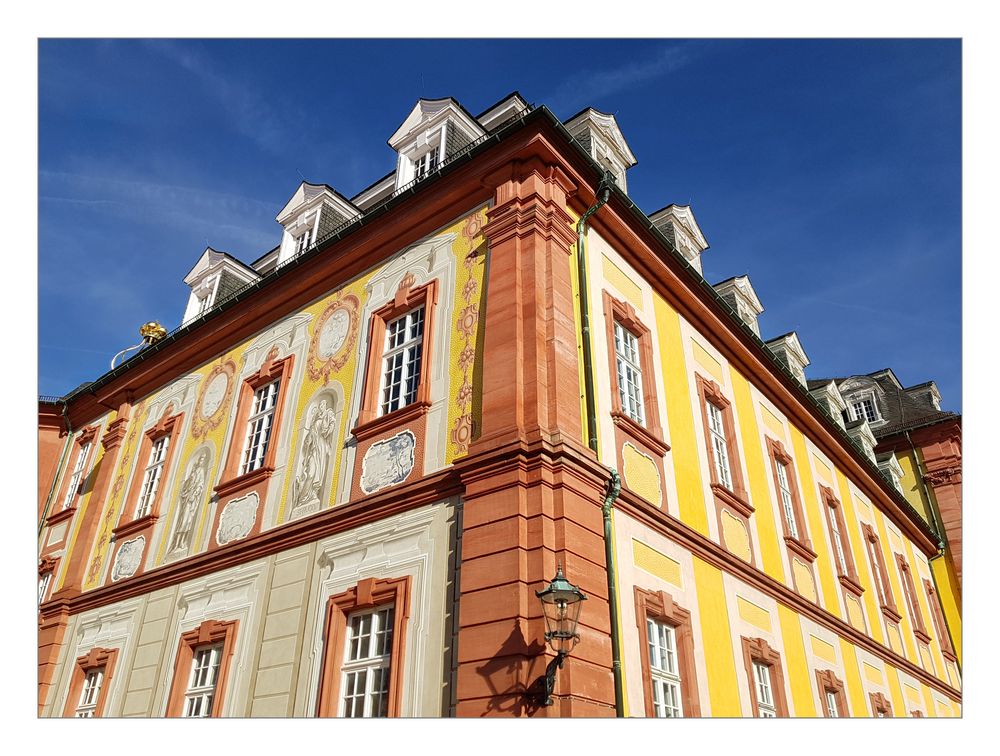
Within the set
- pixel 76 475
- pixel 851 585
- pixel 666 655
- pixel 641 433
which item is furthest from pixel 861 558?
pixel 76 475

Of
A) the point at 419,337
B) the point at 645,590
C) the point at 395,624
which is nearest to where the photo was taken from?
the point at 395,624

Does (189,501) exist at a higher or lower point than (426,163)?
lower

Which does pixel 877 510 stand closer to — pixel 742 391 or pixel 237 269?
pixel 742 391

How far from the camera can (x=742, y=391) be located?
1577cm

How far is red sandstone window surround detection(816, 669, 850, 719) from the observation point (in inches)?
530

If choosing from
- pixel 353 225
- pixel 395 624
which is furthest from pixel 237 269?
pixel 395 624

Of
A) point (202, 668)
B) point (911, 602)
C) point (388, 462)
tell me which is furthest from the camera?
point (911, 602)

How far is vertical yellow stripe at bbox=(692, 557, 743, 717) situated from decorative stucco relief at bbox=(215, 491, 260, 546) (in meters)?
6.45

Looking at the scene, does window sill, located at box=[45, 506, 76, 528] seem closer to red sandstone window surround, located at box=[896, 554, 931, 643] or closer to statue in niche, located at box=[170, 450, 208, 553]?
statue in niche, located at box=[170, 450, 208, 553]

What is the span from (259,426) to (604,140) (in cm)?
778

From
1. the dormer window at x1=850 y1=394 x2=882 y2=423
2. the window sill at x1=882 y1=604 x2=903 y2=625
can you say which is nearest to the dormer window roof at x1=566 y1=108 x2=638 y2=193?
the window sill at x1=882 y1=604 x2=903 y2=625

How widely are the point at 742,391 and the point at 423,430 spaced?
776 cm

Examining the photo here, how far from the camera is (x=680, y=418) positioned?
12.6 metres

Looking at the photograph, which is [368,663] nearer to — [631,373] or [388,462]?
[388,462]
